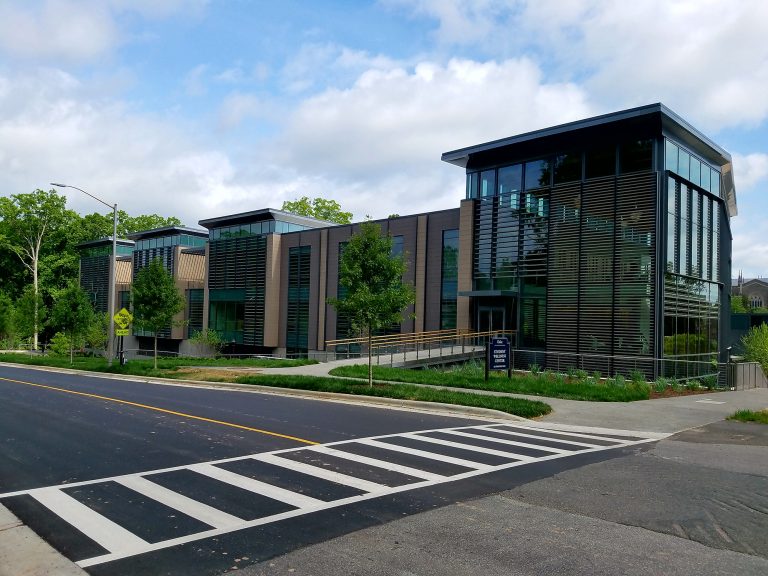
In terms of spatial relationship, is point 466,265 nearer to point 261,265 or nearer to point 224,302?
point 261,265

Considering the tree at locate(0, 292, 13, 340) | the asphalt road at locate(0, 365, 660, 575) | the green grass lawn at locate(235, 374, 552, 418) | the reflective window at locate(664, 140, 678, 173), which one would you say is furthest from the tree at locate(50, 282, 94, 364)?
the reflective window at locate(664, 140, 678, 173)

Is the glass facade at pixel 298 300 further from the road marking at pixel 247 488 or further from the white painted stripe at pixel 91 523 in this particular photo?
the white painted stripe at pixel 91 523

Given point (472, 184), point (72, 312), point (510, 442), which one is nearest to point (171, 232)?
point (72, 312)

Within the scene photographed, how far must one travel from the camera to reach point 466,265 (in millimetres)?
32250

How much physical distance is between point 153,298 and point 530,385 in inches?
752

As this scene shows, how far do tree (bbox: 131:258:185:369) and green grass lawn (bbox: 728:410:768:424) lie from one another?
24.3 meters

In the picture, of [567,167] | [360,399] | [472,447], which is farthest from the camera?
[567,167]

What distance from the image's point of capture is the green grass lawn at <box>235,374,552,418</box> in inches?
601

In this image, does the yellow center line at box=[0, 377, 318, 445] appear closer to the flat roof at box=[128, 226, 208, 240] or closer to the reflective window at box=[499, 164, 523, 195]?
the reflective window at box=[499, 164, 523, 195]

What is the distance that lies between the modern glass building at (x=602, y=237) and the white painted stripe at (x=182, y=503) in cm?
2232

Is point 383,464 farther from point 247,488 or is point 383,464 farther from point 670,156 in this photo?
point 670,156

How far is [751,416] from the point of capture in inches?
574

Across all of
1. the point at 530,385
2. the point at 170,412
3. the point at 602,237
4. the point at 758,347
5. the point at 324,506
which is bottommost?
the point at 170,412

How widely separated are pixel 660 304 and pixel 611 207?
4.71m
